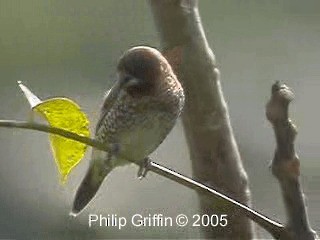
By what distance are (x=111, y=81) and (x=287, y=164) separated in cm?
24

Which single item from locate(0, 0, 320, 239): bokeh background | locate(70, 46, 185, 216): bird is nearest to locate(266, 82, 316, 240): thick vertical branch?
locate(0, 0, 320, 239): bokeh background

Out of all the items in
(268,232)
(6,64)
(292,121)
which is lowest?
(268,232)

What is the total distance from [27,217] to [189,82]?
0.87ft

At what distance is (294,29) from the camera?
798 millimetres

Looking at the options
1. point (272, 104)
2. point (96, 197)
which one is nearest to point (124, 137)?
point (96, 197)

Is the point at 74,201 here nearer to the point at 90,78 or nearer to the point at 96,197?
the point at 96,197

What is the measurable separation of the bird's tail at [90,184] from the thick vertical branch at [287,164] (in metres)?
0.21

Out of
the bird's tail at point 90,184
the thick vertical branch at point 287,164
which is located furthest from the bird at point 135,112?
the thick vertical branch at point 287,164

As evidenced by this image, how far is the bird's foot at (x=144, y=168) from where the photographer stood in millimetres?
784

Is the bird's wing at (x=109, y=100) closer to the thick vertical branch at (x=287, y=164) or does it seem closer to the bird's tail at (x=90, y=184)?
the bird's tail at (x=90, y=184)

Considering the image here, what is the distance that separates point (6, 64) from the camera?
30.7 inches

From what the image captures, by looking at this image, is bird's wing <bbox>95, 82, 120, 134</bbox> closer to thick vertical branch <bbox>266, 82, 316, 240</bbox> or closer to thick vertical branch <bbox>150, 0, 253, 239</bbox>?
thick vertical branch <bbox>150, 0, 253, 239</bbox>

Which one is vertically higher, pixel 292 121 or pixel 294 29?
pixel 294 29

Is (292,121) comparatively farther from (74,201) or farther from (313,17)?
(74,201)
